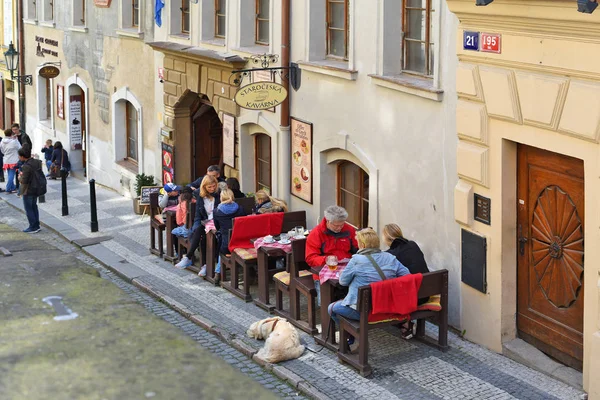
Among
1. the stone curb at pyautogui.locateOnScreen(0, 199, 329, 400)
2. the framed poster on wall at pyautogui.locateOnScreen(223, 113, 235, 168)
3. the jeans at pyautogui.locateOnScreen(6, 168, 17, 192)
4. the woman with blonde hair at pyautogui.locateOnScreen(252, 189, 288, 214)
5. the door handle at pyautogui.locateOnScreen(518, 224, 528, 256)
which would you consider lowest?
the stone curb at pyautogui.locateOnScreen(0, 199, 329, 400)

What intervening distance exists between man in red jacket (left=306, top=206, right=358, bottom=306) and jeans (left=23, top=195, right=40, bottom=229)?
26.0ft

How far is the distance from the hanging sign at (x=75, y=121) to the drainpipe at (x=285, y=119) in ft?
36.8

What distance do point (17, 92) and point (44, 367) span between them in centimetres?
2006

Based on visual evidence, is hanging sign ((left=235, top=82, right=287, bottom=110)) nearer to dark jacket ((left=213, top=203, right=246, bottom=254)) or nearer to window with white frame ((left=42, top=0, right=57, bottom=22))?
dark jacket ((left=213, top=203, right=246, bottom=254))

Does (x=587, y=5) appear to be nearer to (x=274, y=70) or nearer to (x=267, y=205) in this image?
(x=267, y=205)

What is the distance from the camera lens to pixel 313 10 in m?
13.6

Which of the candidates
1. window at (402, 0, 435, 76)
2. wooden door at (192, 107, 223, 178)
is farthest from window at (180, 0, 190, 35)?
window at (402, 0, 435, 76)

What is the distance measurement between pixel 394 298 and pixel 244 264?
3.18 m

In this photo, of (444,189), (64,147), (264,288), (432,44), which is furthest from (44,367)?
(64,147)

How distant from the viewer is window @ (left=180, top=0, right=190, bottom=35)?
18.0 metres

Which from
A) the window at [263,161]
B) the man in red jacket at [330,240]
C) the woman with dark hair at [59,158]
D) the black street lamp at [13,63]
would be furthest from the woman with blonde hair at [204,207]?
the black street lamp at [13,63]

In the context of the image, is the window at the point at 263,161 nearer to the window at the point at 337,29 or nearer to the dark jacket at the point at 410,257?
Answer: the window at the point at 337,29

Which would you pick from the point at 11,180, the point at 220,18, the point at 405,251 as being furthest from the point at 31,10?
the point at 405,251

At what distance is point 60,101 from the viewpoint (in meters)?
25.2
